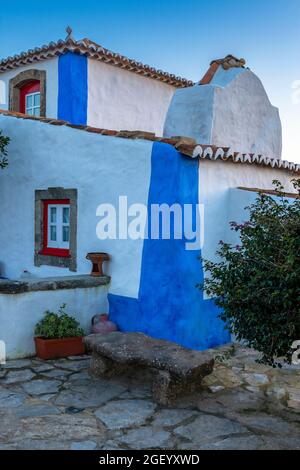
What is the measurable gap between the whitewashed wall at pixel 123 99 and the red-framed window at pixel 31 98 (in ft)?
5.10

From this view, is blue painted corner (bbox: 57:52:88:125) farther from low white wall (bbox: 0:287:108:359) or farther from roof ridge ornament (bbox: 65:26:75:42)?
low white wall (bbox: 0:287:108:359)

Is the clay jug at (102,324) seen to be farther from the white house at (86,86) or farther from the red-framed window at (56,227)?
the white house at (86,86)

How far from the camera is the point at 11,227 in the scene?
932 cm

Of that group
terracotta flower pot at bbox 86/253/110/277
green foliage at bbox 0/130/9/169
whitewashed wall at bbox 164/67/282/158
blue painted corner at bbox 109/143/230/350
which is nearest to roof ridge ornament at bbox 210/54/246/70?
whitewashed wall at bbox 164/67/282/158

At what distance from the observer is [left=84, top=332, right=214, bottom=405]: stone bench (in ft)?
16.5

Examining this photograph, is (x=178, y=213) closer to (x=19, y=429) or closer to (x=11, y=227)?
(x=19, y=429)

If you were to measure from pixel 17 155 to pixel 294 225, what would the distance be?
257 inches

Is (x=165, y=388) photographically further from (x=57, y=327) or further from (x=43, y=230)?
(x=43, y=230)

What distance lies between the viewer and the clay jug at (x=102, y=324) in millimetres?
7070

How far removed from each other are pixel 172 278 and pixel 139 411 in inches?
87.7

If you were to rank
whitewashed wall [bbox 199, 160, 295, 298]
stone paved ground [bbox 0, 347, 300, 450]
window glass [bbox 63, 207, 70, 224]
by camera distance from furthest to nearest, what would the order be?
window glass [bbox 63, 207, 70, 224]
whitewashed wall [bbox 199, 160, 295, 298]
stone paved ground [bbox 0, 347, 300, 450]

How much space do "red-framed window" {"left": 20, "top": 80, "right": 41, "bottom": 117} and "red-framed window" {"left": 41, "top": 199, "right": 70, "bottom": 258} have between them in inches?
154

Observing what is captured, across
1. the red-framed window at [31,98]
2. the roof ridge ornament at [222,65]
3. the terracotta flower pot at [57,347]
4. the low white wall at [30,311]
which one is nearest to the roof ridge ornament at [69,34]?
the red-framed window at [31,98]
